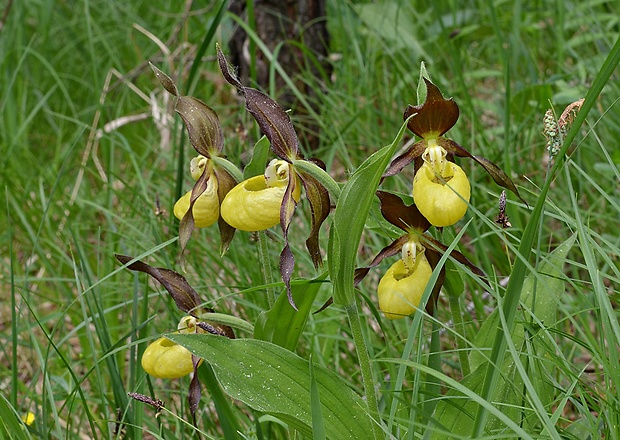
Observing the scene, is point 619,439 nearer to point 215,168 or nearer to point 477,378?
point 477,378

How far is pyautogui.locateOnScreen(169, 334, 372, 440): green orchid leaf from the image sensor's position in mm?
886

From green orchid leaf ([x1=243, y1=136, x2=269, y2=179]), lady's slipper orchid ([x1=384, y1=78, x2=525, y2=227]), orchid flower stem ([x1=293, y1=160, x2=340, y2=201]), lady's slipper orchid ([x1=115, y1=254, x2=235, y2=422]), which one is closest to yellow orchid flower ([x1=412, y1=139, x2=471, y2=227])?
lady's slipper orchid ([x1=384, y1=78, x2=525, y2=227])

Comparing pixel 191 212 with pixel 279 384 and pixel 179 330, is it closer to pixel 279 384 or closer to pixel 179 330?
pixel 179 330

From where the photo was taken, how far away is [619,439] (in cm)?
76

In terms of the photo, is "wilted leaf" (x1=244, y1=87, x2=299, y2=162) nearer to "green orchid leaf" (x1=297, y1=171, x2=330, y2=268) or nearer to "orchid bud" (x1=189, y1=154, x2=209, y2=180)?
"green orchid leaf" (x1=297, y1=171, x2=330, y2=268)

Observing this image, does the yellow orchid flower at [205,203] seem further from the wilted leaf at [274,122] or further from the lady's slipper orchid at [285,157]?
the wilted leaf at [274,122]

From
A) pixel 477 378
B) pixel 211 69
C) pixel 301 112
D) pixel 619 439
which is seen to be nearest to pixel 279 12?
pixel 301 112

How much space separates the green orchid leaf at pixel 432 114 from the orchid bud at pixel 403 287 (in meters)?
0.18

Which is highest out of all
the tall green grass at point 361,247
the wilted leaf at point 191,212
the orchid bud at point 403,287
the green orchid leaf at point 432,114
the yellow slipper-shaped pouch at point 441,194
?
the green orchid leaf at point 432,114

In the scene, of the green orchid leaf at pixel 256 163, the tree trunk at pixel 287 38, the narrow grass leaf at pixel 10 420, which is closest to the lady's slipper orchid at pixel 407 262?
the green orchid leaf at pixel 256 163

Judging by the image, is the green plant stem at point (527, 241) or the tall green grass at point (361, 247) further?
the tall green grass at point (361, 247)

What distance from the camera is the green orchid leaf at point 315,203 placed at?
3.21ft

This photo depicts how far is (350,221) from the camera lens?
2.80 feet

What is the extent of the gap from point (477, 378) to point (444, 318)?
0.57 metres
